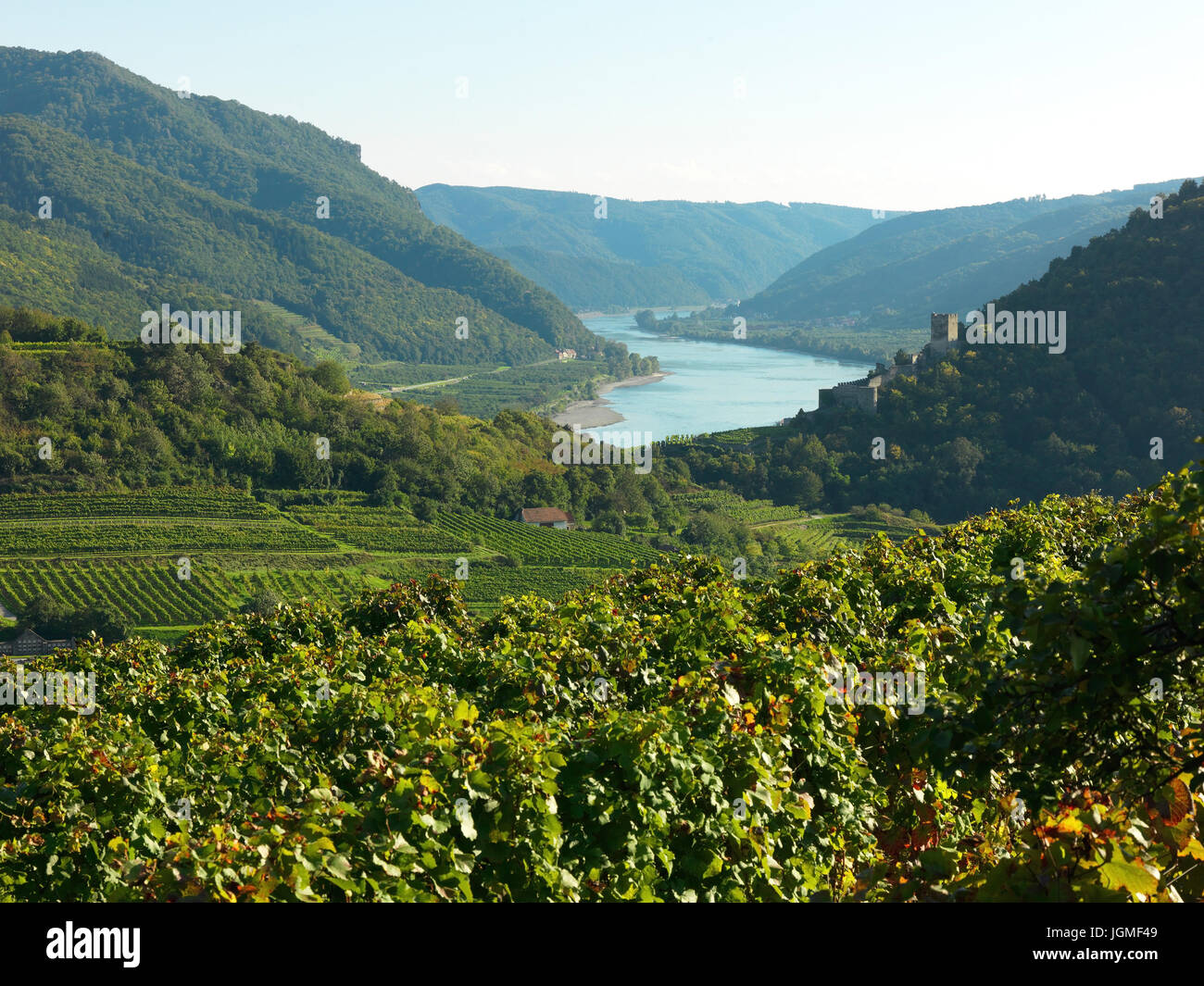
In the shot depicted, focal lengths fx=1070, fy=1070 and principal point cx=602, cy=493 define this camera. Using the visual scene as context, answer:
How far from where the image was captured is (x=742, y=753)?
656cm

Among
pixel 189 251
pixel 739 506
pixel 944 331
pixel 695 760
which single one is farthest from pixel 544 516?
pixel 189 251

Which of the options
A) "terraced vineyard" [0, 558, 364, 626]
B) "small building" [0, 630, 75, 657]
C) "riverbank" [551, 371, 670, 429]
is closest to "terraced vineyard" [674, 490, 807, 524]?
"terraced vineyard" [0, 558, 364, 626]

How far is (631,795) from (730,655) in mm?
5389

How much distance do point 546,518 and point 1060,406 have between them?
33.3 m

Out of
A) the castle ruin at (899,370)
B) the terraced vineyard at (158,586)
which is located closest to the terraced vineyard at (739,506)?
the castle ruin at (899,370)

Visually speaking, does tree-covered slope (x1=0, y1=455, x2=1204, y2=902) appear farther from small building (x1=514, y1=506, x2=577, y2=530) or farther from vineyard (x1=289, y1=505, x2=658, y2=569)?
small building (x1=514, y1=506, x2=577, y2=530)

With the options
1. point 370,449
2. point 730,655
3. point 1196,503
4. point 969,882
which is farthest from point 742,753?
point 370,449

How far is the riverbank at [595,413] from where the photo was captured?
422ft

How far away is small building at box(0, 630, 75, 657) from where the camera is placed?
131ft

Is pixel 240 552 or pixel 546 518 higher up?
pixel 546 518

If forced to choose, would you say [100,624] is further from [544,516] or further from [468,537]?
[544,516]

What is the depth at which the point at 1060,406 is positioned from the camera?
6756cm

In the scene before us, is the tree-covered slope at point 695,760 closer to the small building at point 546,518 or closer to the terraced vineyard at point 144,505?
the terraced vineyard at point 144,505
